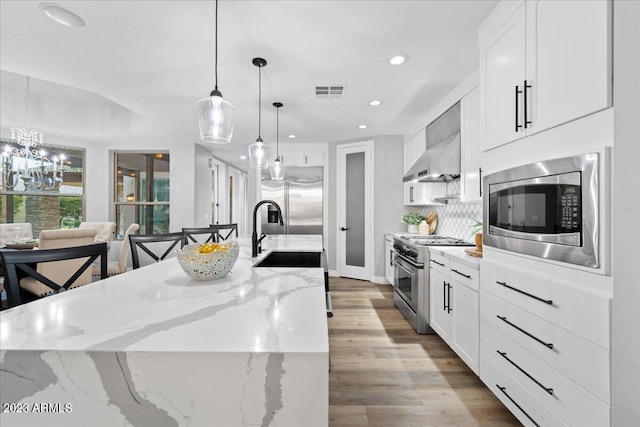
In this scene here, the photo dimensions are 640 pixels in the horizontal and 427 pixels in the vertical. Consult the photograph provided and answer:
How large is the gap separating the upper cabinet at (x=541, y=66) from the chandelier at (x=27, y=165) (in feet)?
17.1

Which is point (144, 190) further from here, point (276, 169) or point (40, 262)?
point (40, 262)

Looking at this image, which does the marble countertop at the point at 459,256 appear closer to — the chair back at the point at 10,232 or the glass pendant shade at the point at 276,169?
the glass pendant shade at the point at 276,169

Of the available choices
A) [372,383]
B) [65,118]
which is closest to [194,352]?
[372,383]

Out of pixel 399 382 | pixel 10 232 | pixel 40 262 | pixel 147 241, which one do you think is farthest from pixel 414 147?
pixel 10 232

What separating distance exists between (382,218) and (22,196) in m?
5.97

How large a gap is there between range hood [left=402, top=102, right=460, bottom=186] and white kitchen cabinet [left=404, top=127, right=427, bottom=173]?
0.29 m

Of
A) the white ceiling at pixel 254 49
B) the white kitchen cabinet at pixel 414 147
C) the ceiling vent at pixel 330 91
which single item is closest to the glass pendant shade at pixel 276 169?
the white ceiling at pixel 254 49

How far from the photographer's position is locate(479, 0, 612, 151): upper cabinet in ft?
3.71

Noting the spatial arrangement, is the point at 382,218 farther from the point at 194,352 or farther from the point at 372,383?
the point at 194,352

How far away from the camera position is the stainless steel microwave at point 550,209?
45.6 inches

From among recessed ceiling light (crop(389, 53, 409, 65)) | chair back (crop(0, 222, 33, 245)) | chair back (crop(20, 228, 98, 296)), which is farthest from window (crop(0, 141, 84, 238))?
recessed ceiling light (crop(389, 53, 409, 65))

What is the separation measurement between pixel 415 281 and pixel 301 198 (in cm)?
296

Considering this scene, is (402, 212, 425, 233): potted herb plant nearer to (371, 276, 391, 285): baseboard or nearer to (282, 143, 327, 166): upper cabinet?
(371, 276, 391, 285): baseboard

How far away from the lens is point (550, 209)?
4.46 ft
